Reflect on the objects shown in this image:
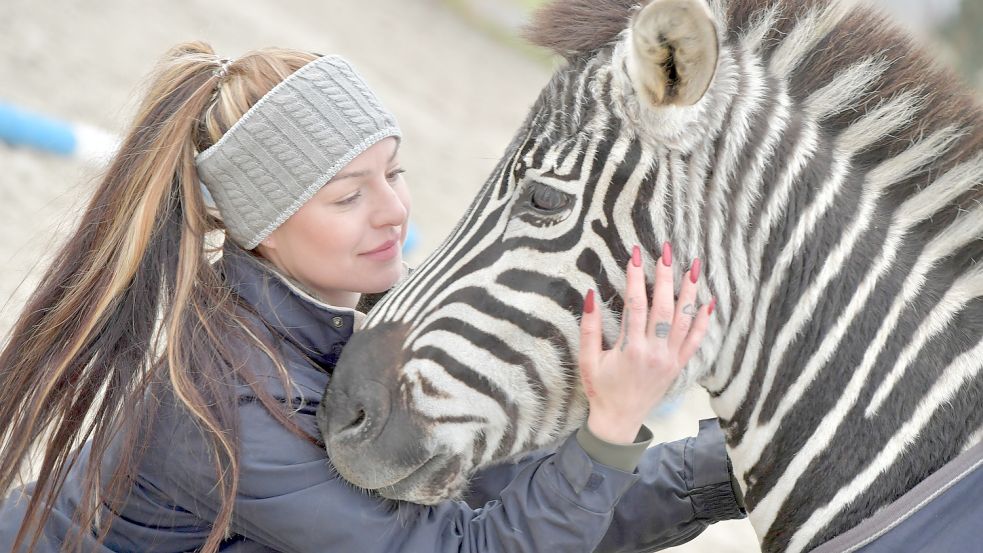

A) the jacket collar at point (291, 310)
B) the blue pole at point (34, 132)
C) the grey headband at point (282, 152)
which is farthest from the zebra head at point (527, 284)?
the blue pole at point (34, 132)

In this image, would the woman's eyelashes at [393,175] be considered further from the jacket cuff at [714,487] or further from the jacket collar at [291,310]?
the jacket cuff at [714,487]

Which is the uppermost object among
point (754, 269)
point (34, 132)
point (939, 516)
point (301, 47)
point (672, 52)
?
point (672, 52)

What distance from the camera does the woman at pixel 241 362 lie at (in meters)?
2.45

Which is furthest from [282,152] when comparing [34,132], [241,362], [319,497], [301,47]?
[301,47]

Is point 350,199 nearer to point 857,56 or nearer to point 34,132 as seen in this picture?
point 857,56

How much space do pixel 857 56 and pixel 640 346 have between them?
948 millimetres

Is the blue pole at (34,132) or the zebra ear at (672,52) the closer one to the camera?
the zebra ear at (672,52)

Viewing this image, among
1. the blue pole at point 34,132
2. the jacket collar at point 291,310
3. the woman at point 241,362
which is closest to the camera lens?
the woman at point 241,362

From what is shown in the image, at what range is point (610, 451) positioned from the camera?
2350 mm

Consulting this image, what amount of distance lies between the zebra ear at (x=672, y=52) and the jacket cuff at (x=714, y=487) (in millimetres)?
1197

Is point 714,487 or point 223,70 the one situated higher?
point 223,70

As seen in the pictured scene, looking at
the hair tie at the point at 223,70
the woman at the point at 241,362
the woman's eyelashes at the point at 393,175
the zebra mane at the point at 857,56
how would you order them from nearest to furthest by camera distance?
the zebra mane at the point at 857,56 < the woman at the point at 241,362 < the hair tie at the point at 223,70 < the woman's eyelashes at the point at 393,175

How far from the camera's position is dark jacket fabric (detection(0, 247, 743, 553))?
239 centimetres

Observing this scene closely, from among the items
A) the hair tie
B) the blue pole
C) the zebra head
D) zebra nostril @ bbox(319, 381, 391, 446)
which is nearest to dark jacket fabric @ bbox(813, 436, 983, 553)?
the zebra head
